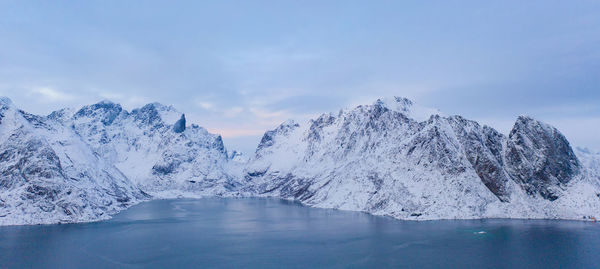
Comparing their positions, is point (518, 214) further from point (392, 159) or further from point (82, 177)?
point (82, 177)

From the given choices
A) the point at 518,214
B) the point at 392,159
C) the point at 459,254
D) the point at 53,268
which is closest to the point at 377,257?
the point at 459,254

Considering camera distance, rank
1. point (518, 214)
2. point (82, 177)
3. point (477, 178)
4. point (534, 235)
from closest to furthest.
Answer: point (534, 235) < point (518, 214) < point (477, 178) < point (82, 177)

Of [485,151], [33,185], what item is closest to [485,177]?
[485,151]

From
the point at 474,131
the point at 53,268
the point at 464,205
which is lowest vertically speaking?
the point at 53,268

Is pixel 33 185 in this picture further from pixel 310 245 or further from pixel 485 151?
pixel 485 151

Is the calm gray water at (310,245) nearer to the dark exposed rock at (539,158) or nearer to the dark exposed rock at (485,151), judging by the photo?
the dark exposed rock at (485,151)

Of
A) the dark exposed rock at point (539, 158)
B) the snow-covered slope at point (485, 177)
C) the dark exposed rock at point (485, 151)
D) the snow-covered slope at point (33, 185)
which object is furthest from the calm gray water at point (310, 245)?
the dark exposed rock at point (539, 158)

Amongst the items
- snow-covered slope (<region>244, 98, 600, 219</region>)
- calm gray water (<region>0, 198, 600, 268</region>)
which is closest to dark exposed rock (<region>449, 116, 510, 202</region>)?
snow-covered slope (<region>244, 98, 600, 219</region>)

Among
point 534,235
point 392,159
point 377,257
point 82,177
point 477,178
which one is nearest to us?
point 377,257
